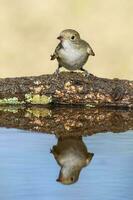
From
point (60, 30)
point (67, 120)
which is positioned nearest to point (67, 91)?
point (67, 120)

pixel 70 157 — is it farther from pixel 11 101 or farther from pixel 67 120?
pixel 11 101

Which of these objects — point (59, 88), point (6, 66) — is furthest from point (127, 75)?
point (59, 88)

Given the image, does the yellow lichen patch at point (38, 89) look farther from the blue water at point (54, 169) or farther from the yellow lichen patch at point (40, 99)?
the blue water at point (54, 169)

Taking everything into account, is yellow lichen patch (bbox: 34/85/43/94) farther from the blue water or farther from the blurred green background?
the blurred green background

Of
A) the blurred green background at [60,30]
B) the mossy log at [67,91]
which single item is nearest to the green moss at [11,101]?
the mossy log at [67,91]

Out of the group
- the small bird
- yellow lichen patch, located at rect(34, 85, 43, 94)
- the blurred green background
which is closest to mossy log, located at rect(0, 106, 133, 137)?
yellow lichen patch, located at rect(34, 85, 43, 94)

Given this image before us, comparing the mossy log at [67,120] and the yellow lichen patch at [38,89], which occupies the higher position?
the yellow lichen patch at [38,89]
